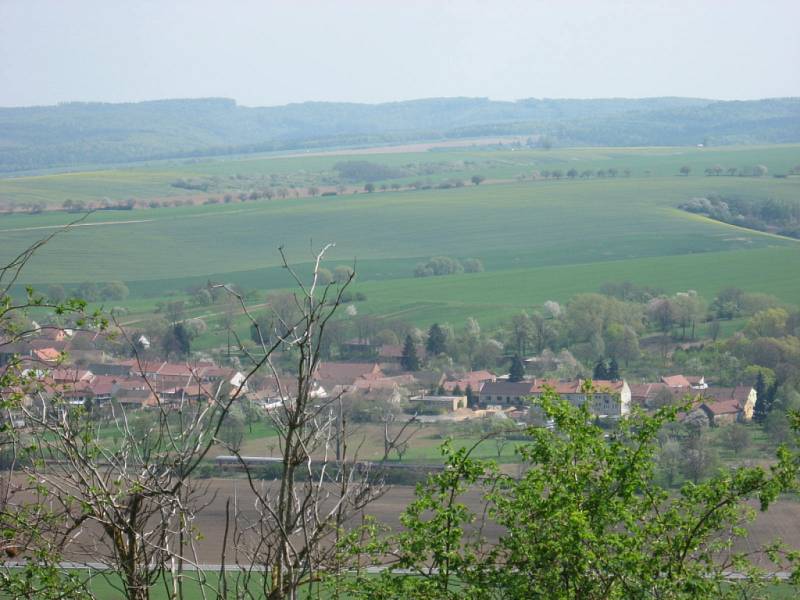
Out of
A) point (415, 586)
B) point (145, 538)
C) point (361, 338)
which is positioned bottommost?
point (361, 338)

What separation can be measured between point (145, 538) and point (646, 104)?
611ft

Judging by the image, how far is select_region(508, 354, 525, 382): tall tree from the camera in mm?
30892

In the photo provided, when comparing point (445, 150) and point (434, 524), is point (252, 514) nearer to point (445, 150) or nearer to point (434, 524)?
point (434, 524)

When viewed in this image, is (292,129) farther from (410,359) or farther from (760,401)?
(760,401)

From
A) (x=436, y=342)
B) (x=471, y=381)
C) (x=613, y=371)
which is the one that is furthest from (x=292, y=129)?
(x=613, y=371)

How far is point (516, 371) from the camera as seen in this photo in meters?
31.1

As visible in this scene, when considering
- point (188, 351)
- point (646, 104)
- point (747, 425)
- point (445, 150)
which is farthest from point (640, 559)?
point (646, 104)

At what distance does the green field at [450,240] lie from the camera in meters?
44.2

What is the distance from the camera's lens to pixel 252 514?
59.0ft

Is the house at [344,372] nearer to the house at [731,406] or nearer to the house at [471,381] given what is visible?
the house at [471,381]

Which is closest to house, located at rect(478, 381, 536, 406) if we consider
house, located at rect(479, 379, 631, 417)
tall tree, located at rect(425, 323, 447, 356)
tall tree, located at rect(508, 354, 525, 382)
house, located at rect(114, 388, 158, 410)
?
house, located at rect(479, 379, 631, 417)

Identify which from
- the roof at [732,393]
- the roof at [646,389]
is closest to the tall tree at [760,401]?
the roof at [732,393]

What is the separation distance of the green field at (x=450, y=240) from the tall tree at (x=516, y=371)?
6765 millimetres

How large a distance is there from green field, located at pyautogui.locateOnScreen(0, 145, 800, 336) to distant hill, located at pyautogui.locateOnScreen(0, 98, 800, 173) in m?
42.7
